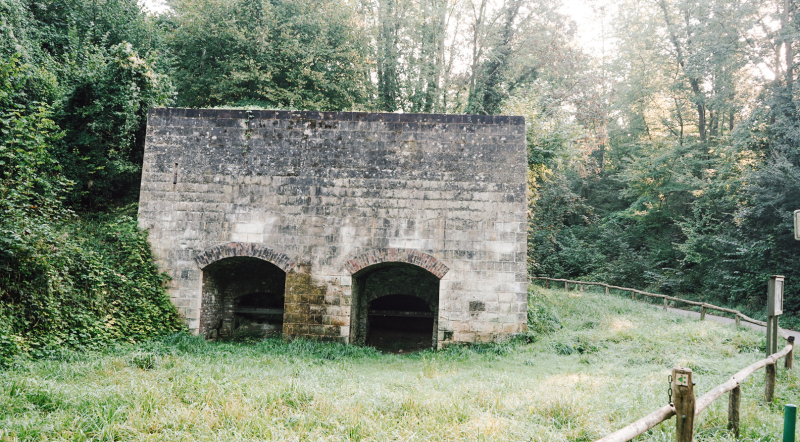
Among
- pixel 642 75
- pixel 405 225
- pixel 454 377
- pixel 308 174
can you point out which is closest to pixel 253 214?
pixel 308 174

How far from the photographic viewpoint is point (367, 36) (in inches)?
815

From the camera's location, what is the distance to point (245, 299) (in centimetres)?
1125

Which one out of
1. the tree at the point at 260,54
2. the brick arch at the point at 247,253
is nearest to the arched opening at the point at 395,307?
the brick arch at the point at 247,253

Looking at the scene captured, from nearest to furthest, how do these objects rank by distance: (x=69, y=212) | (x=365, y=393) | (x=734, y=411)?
(x=734, y=411) → (x=365, y=393) → (x=69, y=212)

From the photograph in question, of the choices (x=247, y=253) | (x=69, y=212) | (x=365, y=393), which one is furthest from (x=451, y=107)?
(x=365, y=393)

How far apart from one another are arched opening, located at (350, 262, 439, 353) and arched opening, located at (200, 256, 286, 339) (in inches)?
75.2

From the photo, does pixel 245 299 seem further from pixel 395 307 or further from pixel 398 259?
pixel 398 259

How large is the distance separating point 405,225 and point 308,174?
2.29 m

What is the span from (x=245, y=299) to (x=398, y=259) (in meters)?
4.27

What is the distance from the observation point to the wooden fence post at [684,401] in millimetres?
3596

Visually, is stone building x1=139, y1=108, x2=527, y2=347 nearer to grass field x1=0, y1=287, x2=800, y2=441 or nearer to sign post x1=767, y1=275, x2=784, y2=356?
grass field x1=0, y1=287, x2=800, y2=441

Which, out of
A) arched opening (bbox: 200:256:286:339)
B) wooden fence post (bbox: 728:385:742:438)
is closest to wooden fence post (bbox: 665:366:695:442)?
wooden fence post (bbox: 728:385:742:438)

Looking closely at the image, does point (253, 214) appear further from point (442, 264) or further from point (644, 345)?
point (644, 345)

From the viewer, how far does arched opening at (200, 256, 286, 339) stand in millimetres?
10523
